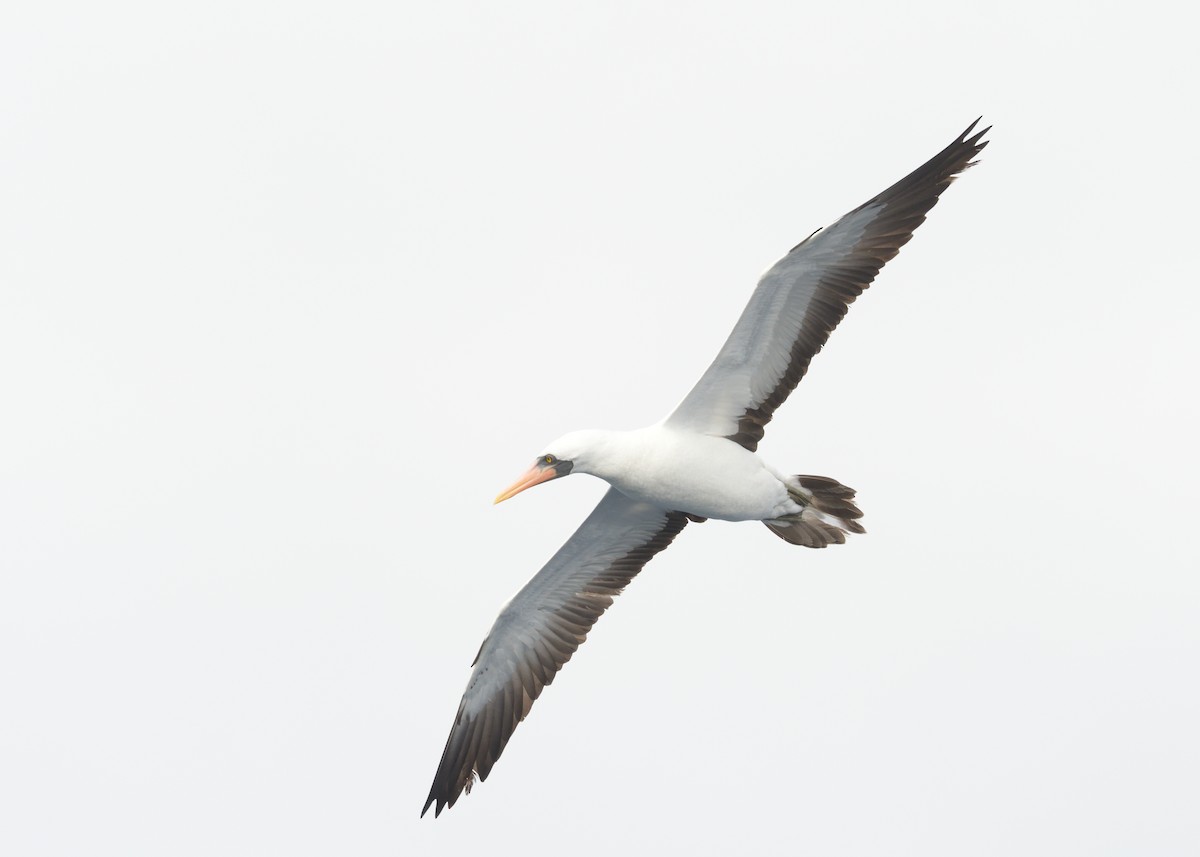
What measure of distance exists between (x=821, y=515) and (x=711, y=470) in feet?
5.10

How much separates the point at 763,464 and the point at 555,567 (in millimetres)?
2951

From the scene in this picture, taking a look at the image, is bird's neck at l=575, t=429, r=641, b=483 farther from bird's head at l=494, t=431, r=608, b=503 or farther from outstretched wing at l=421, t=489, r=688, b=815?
outstretched wing at l=421, t=489, r=688, b=815

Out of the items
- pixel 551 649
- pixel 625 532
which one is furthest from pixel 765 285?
pixel 551 649

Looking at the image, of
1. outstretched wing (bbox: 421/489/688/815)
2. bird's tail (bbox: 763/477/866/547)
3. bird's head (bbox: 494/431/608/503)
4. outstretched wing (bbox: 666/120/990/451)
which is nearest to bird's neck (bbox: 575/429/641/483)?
bird's head (bbox: 494/431/608/503)

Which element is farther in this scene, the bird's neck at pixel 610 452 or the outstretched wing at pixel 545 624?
the outstretched wing at pixel 545 624

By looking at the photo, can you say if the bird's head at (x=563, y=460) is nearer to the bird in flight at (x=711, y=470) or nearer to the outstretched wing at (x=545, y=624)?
the bird in flight at (x=711, y=470)

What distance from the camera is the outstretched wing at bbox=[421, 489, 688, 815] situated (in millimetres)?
19922

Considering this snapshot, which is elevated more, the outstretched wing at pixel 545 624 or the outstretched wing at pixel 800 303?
the outstretched wing at pixel 800 303

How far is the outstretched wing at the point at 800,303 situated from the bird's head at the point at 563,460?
879mm

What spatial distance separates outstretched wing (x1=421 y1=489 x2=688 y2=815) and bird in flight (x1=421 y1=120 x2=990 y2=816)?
0.5 inches

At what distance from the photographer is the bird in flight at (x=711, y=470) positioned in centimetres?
1739

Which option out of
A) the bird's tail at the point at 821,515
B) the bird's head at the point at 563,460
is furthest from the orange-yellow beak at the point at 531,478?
the bird's tail at the point at 821,515

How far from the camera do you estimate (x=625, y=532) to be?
19953 mm

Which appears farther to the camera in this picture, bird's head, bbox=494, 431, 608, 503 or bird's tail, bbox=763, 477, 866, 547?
bird's tail, bbox=763, 477, 866, 547
